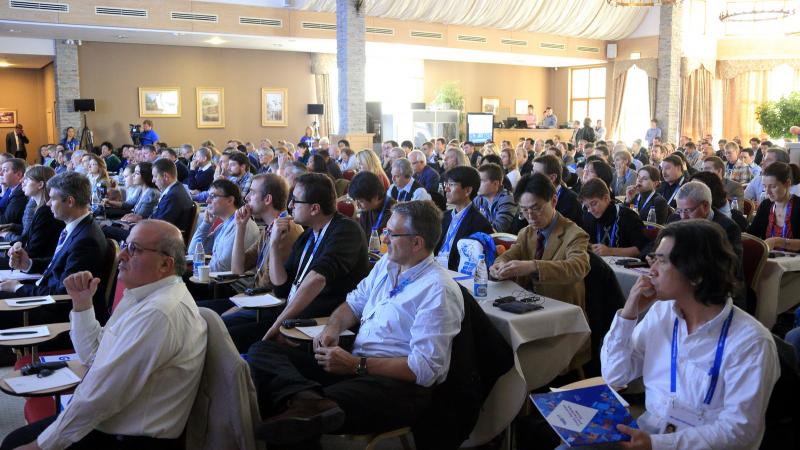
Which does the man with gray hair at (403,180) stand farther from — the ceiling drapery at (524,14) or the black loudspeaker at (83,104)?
the black loudspeaker at (83,104)

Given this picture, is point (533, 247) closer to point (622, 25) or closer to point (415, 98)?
point (415, 98)

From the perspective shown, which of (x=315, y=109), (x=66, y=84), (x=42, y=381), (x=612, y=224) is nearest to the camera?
(x=42, y=381)

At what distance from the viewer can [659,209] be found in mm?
6457

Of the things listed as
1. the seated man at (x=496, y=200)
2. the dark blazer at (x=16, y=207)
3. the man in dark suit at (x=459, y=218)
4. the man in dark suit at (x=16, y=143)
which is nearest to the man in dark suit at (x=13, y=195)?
the dark blazer at (x=16, y=207)

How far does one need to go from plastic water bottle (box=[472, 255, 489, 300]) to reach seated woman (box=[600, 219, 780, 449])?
1.37 m

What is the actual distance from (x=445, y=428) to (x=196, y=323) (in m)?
1.15

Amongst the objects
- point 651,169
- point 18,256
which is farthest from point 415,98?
point 18,256

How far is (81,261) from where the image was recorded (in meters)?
4.17

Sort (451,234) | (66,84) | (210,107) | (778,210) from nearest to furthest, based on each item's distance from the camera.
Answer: (451,234) < (778,210) < (66,84) < (210,107)

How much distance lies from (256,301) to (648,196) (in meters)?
4.50

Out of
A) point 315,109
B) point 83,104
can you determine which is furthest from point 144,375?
point 315,109

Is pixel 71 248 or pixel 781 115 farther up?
pixel 781 115

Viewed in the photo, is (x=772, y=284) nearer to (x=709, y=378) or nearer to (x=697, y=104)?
(x=709, y=378)

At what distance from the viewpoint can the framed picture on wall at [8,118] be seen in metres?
20.2
